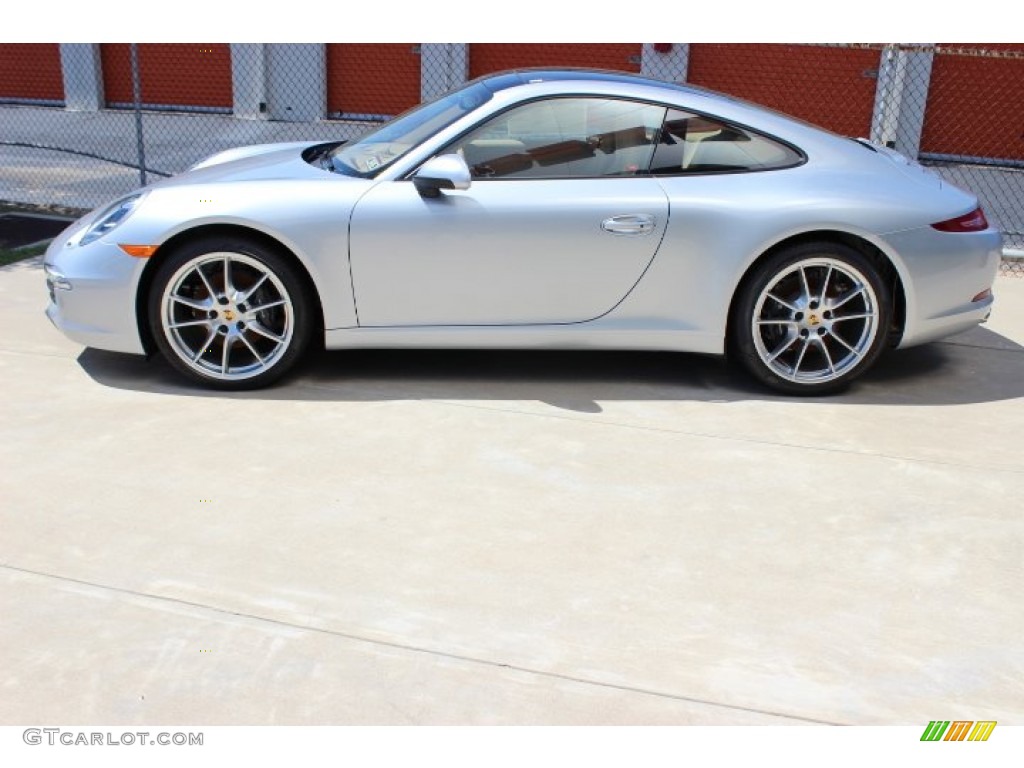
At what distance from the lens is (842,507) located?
4203mm

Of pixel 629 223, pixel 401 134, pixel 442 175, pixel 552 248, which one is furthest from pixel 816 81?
pixel 442 175

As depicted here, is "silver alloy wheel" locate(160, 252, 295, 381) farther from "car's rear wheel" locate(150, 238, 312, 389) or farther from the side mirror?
the side mirror

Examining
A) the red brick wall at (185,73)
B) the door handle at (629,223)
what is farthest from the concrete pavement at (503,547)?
the red brick wall at (185,73)

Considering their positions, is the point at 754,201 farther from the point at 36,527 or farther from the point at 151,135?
the point at 151,135

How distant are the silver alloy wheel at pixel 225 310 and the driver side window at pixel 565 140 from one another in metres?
1.00

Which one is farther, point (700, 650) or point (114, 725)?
point (700, 650)

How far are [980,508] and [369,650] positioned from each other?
2.32m

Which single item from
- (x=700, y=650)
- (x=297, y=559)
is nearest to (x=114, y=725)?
(x=297, y=559)

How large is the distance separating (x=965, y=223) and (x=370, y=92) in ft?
41.2

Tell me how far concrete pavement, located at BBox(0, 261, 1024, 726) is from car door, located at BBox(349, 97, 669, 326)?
1.41 feet

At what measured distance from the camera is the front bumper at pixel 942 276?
5.18 m

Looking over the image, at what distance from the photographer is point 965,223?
5.27m

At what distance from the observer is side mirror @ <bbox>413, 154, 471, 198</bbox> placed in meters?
4.91

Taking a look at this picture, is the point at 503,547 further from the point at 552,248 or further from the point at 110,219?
the point at 110,219
